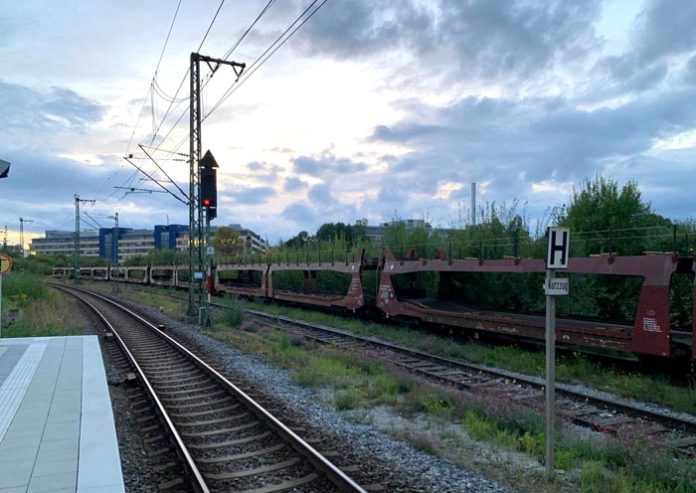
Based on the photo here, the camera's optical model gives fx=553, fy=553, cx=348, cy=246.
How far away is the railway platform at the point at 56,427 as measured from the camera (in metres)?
5.35

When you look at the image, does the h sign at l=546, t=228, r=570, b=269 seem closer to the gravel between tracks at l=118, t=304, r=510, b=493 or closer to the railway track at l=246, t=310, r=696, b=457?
the gravel between tracks at l=118, t=304, r=510, b=493

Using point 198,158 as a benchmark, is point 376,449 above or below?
below

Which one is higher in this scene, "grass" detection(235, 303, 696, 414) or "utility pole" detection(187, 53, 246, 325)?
"utility pole" detection(187, 53, 246, 325)

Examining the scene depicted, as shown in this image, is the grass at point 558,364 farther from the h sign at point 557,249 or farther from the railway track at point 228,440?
the railway track at point 228,440

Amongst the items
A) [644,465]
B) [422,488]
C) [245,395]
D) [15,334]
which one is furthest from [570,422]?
[15,334]

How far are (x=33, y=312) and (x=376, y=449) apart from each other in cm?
2252

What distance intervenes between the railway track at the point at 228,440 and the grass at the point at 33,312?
8.13 metres

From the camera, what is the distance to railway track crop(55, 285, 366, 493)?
5770mm

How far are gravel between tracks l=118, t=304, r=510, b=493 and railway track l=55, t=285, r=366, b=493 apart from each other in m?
0.63

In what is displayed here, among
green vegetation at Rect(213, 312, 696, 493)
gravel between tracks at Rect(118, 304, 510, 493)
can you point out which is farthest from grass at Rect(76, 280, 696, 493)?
gravel between tracks at Rect(118, 304, 510, 493)

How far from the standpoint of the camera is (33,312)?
24.4 meters

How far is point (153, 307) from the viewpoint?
101 ft

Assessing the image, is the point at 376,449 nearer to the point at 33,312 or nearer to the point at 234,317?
the point at 234,317

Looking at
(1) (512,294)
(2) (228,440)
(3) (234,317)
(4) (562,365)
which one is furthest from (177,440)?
(3) (234,317)
